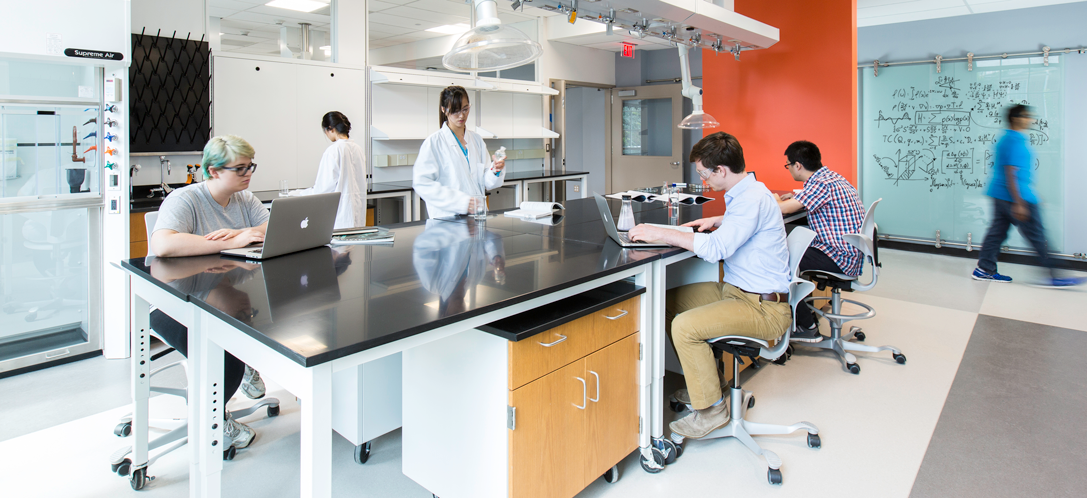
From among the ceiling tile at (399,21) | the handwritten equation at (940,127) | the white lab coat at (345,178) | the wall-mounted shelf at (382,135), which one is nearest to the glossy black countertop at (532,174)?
the wall-mounted shelf at (382,135)

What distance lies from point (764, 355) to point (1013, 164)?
12.9ft

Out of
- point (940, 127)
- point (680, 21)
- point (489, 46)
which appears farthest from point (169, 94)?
point (940, 127)

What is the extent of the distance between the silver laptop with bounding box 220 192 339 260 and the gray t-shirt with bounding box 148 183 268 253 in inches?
6.9

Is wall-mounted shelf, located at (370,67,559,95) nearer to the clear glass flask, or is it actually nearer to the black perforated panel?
the black perforated panel

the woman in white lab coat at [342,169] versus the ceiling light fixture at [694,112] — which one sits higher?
the ceiling light fixture at [694,112]

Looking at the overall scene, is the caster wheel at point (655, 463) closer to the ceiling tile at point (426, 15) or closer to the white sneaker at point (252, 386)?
the white sneaker at point (252, 386)

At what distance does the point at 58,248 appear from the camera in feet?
12.0

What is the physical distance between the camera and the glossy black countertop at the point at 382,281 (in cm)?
139

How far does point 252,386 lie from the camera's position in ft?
9.65

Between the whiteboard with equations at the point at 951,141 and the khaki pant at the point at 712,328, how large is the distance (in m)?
4.88

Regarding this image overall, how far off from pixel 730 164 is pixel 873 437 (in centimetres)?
131

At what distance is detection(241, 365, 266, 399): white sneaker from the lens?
2.93 meters

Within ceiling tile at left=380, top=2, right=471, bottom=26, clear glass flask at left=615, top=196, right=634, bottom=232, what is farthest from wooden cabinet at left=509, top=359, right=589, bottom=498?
ceiling tile at left=380, top=2, right=471, bottom=26

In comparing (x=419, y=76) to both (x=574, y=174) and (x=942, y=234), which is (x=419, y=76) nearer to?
(x=574, y=174)
